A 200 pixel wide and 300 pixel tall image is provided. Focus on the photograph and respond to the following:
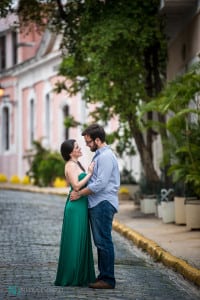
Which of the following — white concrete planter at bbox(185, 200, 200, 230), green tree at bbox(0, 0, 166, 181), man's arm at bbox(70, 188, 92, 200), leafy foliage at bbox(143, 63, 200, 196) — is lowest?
white concrete planter at bbox(185, 200, 200, 230)

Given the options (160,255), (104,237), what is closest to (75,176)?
(104,237)

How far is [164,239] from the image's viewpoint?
614 inches

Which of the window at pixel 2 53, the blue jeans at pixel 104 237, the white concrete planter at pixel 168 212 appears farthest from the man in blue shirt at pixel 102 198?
the window at pixel 2 53

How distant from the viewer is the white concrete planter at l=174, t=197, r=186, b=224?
18281 millimetres

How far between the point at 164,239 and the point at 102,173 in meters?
5.50

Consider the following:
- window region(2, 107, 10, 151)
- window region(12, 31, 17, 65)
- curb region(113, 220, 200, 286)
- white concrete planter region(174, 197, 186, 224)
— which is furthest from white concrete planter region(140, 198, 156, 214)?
window region(2, 107, 10, 151)

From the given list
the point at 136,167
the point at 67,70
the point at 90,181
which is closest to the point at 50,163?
the point at 136,167

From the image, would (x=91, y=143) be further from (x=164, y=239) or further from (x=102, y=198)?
(x=164, y=239)

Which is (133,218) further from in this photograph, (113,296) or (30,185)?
(30,185)

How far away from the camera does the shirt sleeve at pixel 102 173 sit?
33.7 ft

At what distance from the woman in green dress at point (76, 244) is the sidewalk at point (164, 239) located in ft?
4.39

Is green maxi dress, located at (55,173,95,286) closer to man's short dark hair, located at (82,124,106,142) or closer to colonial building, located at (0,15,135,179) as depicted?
man's short dark hair, located at (82,124,106,142)

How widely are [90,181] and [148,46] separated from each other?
11.1 meters
